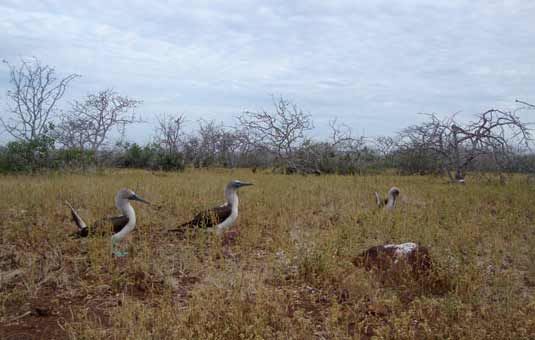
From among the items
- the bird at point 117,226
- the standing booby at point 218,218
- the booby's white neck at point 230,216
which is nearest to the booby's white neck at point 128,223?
the bird at point 117,226

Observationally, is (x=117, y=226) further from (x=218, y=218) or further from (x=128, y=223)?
(x=218, y=218)

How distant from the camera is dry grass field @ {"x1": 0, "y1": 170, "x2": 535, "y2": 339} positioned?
312 cm

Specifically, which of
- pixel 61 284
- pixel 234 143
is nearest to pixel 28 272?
pixel 61 284

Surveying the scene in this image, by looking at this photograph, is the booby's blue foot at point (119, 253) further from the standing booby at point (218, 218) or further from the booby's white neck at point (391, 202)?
the booby's white neck at point (391, 202)

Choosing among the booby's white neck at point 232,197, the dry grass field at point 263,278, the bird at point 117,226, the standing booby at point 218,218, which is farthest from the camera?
the booby's white neck at point 232,197

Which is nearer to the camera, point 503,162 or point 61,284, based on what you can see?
point 61,284

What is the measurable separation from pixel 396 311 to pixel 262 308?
3.50 ft

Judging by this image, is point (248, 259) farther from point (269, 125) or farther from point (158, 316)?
point (269, 125)

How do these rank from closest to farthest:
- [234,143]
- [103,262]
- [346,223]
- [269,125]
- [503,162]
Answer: [103,262]
[346,223]
[503,162]
[269,125]
[234,143]

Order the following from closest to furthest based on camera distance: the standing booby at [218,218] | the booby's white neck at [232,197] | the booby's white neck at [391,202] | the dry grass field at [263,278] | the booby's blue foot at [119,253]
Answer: the dry grass field at [263,278] → the booby's blue foot at [119,253] → the standing booby at [218,218] → the booby's white neck at [232,197] → the booby's white neck at [391,202]

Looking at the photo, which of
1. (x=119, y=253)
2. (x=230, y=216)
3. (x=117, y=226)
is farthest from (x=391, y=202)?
(x=119, y=253)

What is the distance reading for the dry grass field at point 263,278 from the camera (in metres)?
3.12

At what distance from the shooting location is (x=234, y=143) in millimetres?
18938

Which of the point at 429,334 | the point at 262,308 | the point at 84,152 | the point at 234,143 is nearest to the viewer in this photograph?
the point at 429,334
